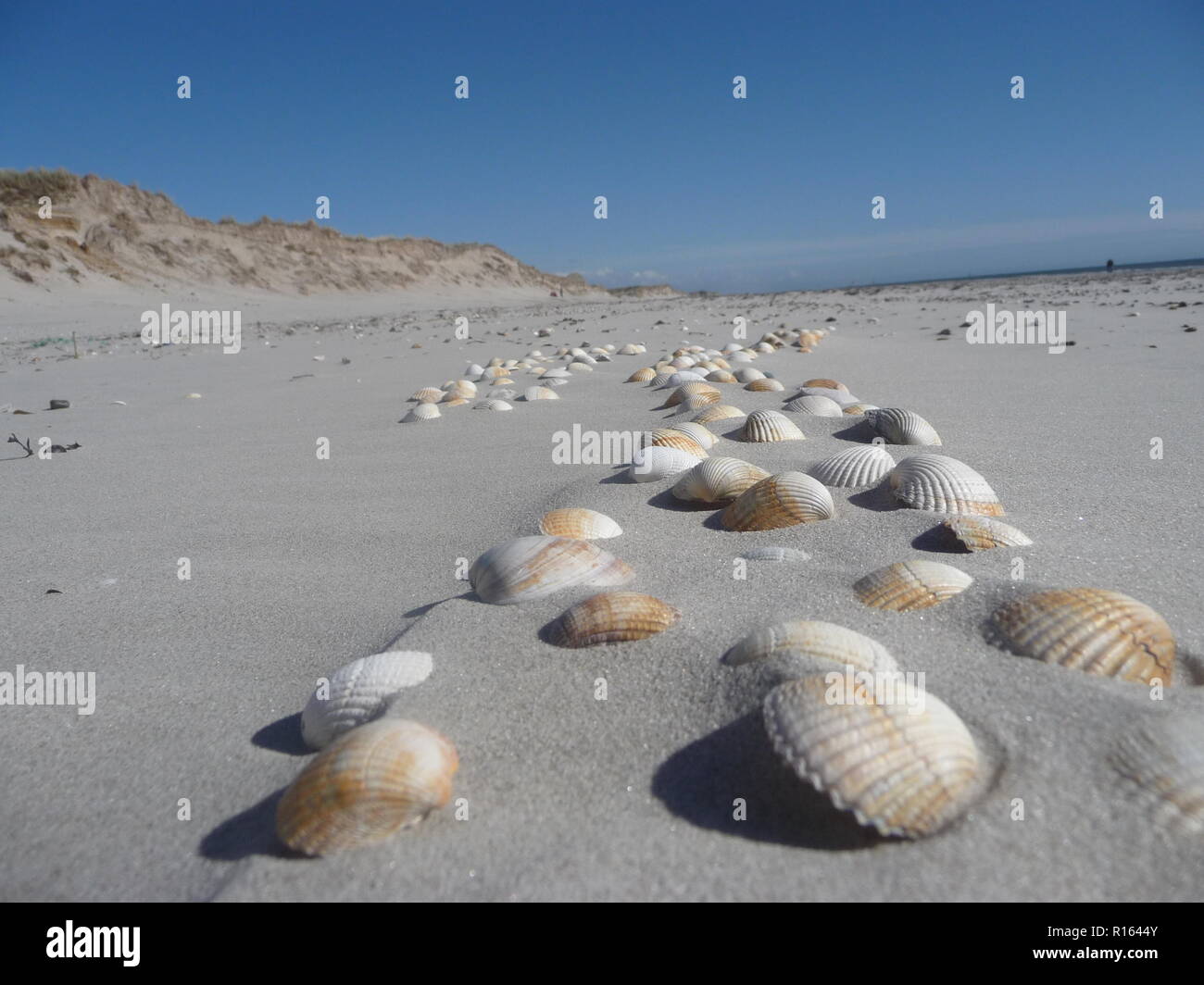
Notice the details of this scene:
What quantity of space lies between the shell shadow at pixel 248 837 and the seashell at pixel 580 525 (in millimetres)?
1414

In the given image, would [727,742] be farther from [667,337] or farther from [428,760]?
[667,337]

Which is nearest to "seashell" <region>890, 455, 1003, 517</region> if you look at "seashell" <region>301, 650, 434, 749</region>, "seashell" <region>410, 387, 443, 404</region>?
"seashell" <region>301, 650, 434, 749</region>

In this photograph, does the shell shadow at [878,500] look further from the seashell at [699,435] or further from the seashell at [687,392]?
the seashell at [687,392]

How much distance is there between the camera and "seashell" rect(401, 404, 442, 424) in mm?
5730

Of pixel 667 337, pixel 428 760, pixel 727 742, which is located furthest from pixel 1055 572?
pixel 667 337

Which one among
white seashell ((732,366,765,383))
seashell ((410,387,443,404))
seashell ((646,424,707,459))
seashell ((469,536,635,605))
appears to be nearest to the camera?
seashell ((469,536,635,605))

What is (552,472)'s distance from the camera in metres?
4.07

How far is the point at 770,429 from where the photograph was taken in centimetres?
409

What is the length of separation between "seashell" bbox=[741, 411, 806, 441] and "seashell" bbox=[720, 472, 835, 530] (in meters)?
1.24

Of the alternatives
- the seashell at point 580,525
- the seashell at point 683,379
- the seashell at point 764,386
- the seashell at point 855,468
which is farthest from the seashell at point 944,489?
the seashell at point 683,379

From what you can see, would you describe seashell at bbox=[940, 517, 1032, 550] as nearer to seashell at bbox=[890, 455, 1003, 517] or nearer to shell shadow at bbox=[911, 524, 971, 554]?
shell shadow at bbox=[911, 524, 971, 554]

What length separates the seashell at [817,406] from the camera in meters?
4.62

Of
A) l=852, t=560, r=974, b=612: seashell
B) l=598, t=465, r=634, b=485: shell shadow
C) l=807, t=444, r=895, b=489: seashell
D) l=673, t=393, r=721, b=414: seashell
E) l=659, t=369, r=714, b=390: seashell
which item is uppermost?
l=659, t=369, r=714, b=390: seashell

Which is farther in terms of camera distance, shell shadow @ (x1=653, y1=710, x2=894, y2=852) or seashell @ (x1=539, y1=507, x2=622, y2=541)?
seashell @ (x1=539, y1=507, x2=622, y2=541)
